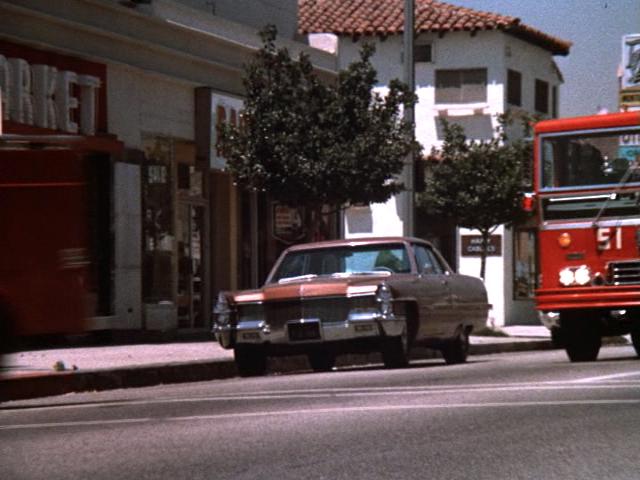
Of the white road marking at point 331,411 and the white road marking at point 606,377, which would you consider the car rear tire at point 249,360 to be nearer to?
the white road marking at point 606,377

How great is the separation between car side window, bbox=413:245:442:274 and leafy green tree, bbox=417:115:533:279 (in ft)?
62.6

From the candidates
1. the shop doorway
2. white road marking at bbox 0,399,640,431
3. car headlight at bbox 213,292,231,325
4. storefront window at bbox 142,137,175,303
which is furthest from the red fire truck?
the shop doorway

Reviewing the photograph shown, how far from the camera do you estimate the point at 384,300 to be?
1798 centimetres

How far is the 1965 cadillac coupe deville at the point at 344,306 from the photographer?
18062mm

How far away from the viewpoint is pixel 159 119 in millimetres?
27562

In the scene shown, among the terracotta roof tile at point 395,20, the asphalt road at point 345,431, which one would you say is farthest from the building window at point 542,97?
the asphalt road at point 345,431

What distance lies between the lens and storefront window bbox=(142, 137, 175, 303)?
89.8ft

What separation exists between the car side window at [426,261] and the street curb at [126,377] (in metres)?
2.50

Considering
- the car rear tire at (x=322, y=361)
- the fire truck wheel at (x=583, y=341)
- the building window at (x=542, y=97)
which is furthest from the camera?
the building window at (x=542, y=97)

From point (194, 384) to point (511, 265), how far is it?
3171cm

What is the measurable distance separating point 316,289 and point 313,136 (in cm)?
892

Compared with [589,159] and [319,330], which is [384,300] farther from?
[589,159]

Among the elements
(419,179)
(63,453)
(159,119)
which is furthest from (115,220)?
(63,453)

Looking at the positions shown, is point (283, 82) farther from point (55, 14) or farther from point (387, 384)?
point (387, 384)
